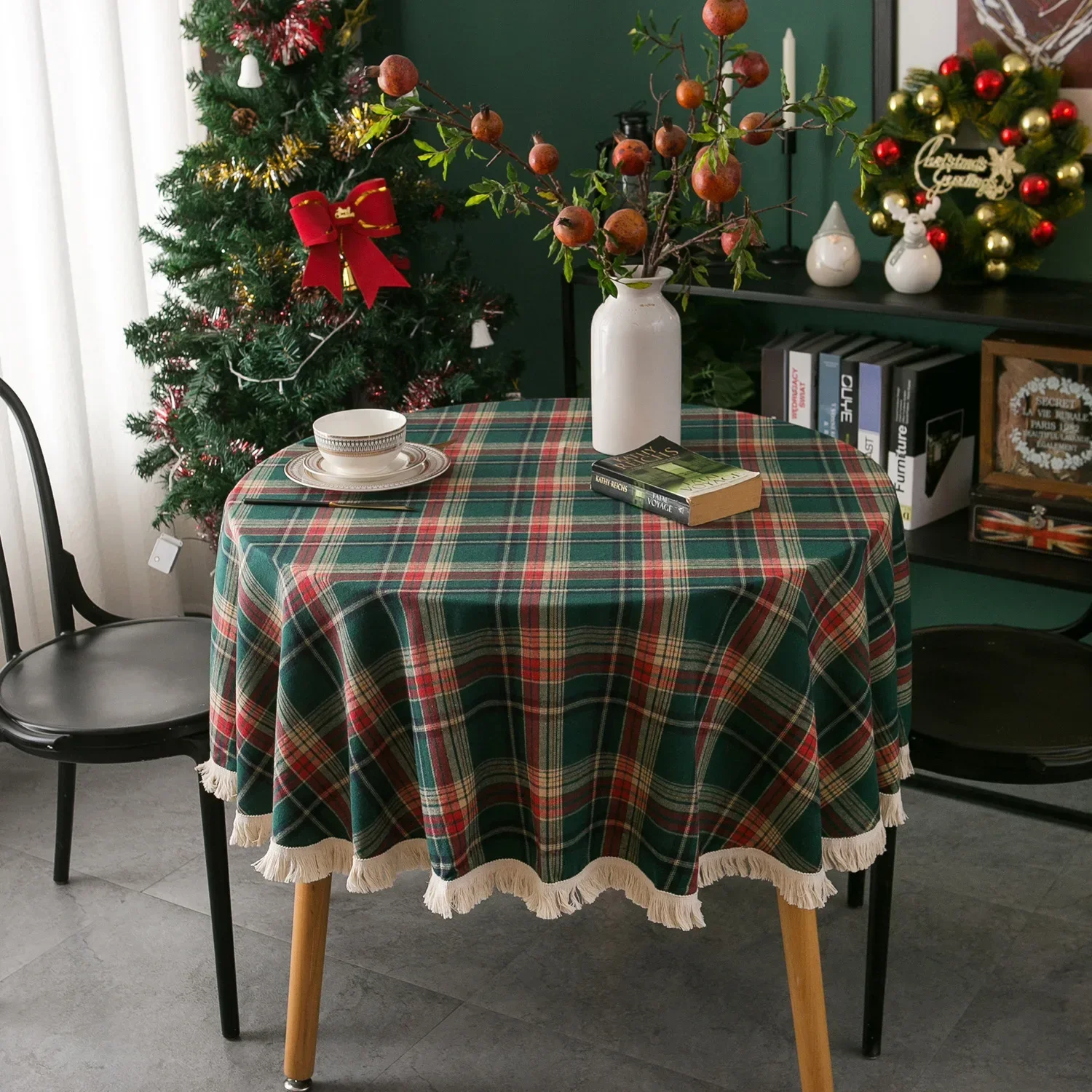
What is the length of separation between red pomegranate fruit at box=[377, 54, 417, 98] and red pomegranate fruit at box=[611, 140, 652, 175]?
258mm

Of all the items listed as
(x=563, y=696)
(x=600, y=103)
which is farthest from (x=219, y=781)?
(x=600, y=103)

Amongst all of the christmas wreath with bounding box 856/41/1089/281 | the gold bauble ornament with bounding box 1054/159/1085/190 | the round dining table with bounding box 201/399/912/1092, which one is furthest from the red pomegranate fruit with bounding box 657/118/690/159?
the gold bauble ornament with bounding box 1054/159/1085/190

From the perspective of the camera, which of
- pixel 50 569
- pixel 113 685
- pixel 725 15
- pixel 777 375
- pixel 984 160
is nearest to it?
pixel 725 15

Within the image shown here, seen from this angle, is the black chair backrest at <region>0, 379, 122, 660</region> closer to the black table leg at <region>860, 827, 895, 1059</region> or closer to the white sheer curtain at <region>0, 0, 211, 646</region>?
the white sheer curtain at <region>0, 0, 211, 646</region>

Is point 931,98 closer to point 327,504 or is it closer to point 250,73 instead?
point 250,73

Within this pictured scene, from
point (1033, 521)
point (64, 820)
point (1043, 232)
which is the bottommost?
point (64, 820)

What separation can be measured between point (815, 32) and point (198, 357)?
51.6 inches

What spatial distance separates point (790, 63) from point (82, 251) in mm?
1399

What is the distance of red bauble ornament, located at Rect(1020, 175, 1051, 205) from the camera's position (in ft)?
7.64

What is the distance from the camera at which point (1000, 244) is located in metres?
2.38

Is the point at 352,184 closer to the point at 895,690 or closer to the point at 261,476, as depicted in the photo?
the point at 261,476

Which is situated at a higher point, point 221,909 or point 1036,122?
point 1036,122

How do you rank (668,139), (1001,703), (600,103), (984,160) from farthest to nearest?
(600,103)
(984,160)
(1001,703)
(668,139)

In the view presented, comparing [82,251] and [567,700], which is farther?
[82,251]
